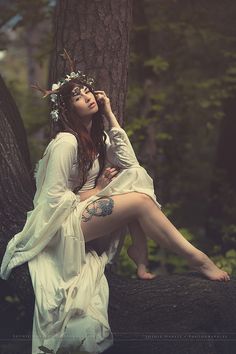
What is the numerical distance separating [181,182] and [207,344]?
22.3 feet

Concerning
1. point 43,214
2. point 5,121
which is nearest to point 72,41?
point 5,121

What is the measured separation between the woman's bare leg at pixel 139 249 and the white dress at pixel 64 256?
220 mm

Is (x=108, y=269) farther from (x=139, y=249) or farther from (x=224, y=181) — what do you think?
(x=224, y=181)

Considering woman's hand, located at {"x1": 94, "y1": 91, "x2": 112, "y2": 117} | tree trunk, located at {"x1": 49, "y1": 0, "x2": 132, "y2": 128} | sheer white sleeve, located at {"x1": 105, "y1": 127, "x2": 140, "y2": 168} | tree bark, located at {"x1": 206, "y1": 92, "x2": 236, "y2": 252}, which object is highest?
tree trunk, located at {"x1": 49, "y1": 0, "x2": 132, "y2": 128}

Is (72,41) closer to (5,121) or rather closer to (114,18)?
(114,18)

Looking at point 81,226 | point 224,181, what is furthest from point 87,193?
point 224,181

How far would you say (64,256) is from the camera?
4688 mm

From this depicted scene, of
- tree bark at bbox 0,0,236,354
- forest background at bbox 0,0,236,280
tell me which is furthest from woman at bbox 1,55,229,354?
forest background at bbox 0,0,236,280

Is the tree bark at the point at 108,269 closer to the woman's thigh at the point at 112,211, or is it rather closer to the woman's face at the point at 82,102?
the woman's thigh at the point at 112,211

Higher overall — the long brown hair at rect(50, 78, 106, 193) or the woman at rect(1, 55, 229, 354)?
the long brown hair at rect(50, 78, 106, 193)

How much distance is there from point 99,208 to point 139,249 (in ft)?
1.92

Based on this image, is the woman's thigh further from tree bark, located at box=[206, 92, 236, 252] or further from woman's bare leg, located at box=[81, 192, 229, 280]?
tree bark, located at box=[206, 92, 236, 252]

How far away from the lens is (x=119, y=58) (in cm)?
593

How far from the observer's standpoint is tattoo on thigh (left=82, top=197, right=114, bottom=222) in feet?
15.7
